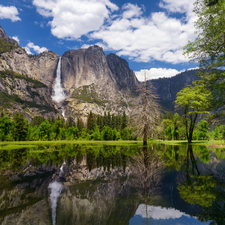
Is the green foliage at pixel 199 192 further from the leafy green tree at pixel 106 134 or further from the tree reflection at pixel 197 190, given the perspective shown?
the leafy green tree at pixel 106 134

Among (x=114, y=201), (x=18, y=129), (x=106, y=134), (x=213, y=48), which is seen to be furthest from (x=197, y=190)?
(x=106, y=134)

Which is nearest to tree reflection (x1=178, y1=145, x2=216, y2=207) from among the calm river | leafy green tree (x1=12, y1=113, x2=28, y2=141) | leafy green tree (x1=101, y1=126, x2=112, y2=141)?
the calm river

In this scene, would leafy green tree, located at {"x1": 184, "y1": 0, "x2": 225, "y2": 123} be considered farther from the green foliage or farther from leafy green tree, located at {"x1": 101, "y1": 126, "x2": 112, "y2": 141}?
leafy green tree, located at {"x1": 101, "y1": 126, "x2": 112, "y2": 141}

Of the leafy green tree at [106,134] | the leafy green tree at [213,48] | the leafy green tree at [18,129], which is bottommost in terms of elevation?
the leafy green tree at [106,134]

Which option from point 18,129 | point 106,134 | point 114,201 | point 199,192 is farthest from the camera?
point 106,134

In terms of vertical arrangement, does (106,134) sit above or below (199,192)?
below

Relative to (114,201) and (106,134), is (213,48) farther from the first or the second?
(106,134)

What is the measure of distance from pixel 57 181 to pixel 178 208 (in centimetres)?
648

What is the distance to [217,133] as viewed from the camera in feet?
229

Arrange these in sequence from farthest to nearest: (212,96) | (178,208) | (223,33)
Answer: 1. (212,96)
2. (223,33)
3. (178,208)

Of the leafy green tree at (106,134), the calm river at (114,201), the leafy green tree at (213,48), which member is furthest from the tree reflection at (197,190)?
the leafy green tree at (106,134)

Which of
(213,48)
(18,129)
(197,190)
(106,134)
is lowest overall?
(106,134)

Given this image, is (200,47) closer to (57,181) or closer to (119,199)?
(119,199)

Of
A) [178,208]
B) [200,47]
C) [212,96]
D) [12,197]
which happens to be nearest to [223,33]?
[200,47]
